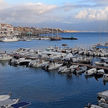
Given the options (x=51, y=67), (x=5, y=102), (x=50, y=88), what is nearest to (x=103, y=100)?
(x=5, y=102)

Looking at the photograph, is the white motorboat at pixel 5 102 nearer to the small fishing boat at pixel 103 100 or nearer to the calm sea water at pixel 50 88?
the calm sea water at pixel 50 88

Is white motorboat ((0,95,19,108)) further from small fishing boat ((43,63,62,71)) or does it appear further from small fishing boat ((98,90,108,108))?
small fishing boat ((43,63,62,71))

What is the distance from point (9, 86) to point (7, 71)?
18.6 ft

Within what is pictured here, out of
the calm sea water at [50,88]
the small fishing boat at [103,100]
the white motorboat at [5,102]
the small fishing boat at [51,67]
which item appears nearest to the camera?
the white motorboat at [5,102]

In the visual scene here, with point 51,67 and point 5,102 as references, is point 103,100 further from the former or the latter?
point 51,67

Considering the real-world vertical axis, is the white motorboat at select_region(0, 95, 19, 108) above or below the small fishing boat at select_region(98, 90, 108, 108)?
above

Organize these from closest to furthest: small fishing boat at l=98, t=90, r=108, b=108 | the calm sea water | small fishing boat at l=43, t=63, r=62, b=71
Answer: small fishing boat at l=98, t=90, r=108, b=108, the calm sea water, small fishing boat at l=43, t=63, r=62, b=71

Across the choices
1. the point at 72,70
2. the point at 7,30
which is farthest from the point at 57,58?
the point at 7,30

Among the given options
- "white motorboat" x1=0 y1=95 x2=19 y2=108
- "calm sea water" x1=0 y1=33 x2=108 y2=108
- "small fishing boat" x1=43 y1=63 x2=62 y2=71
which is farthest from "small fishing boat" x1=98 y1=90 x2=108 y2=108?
"small fishing boat" x1=43 y1=63 x2=62 y2=71

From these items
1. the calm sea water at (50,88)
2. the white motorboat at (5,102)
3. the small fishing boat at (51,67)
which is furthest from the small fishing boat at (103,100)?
the small fishing boat at (51,67)

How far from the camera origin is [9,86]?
14977mm

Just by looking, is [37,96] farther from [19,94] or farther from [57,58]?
[57,58]

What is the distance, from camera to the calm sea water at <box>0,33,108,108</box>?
11.8m

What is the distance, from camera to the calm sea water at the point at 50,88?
11766 mm
